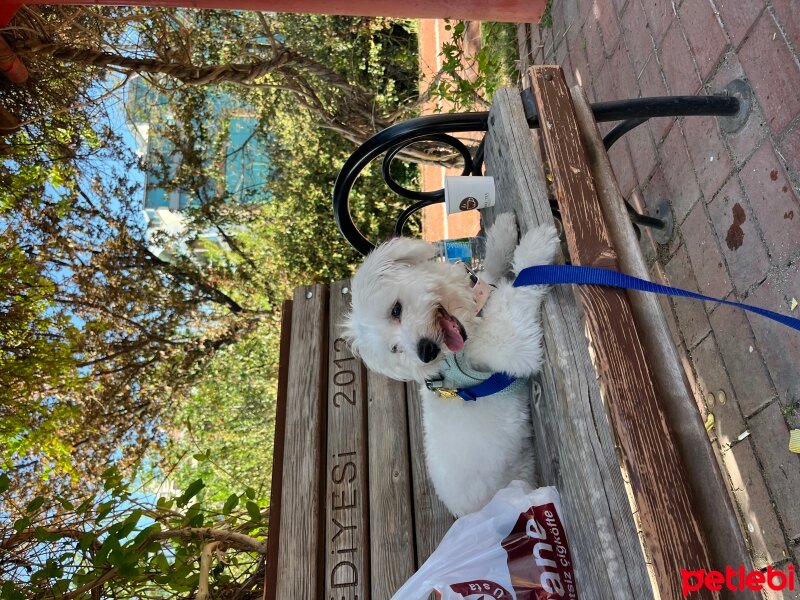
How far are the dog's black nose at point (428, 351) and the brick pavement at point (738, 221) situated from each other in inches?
48.9

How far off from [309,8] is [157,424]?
4783 mm

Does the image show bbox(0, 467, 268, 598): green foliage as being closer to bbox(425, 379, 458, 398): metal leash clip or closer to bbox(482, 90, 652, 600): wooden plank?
bbox(425, 379, 458, 398): metal leash clip

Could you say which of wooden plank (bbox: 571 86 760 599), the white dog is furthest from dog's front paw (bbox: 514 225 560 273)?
wooden plank (bbox: 571 86 760 599)

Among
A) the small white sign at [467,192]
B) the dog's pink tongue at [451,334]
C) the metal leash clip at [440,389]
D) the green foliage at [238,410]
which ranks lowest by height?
the metal leash clip at [440,389]

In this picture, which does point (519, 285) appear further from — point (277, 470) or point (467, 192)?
point (277, 470)

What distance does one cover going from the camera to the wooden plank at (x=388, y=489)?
6.98 ft

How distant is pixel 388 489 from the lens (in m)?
2.29

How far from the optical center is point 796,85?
1877 millimetres

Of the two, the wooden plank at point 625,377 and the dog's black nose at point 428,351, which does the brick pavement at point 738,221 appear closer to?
the wooden plank at point 625,377

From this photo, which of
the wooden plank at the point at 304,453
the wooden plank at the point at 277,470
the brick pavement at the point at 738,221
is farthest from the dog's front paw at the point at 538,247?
the wooden plank at the point at 277,470

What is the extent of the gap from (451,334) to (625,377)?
0.78 m

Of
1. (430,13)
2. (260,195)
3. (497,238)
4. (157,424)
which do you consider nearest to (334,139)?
(260,195)

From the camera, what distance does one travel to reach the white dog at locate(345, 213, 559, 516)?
186cm

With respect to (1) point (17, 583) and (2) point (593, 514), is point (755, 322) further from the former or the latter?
(1) point (17, 583)
